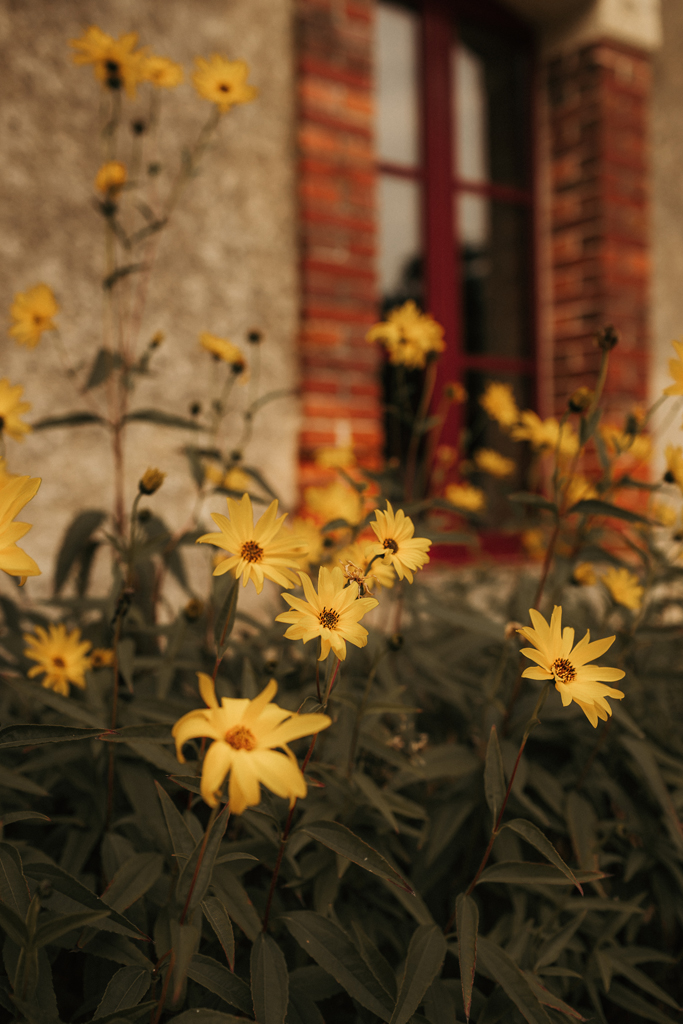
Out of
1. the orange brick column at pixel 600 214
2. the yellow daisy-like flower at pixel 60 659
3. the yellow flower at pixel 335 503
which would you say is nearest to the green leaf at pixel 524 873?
the yellow daisy-like flower at pixel 60 659

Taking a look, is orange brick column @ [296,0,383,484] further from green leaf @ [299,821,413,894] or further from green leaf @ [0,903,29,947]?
green leaf @ [0,903,29,947]

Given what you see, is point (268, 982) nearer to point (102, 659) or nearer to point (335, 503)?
point (102, 659)

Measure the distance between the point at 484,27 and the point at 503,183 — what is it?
0.63m

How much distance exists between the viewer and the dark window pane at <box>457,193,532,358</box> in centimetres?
307

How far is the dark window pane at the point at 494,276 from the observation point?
3.07 meters

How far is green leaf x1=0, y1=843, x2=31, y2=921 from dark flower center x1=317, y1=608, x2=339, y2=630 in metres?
0.35

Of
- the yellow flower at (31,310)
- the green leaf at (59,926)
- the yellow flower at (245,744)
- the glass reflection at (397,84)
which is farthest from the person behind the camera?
the glass reflection at (397,84)

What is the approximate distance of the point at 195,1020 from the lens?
24.0 inches

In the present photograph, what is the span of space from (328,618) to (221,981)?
36 cm

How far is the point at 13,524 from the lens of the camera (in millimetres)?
603

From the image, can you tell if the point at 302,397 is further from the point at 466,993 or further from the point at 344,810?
the point at 466,993

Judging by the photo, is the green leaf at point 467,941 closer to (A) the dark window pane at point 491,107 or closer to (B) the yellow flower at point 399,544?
(B) the yellow flower at point 399,544

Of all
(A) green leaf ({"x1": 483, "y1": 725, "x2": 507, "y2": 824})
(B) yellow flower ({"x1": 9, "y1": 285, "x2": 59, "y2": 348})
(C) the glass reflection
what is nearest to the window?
(C) the glass reflection

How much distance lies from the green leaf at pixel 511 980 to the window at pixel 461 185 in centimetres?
222
